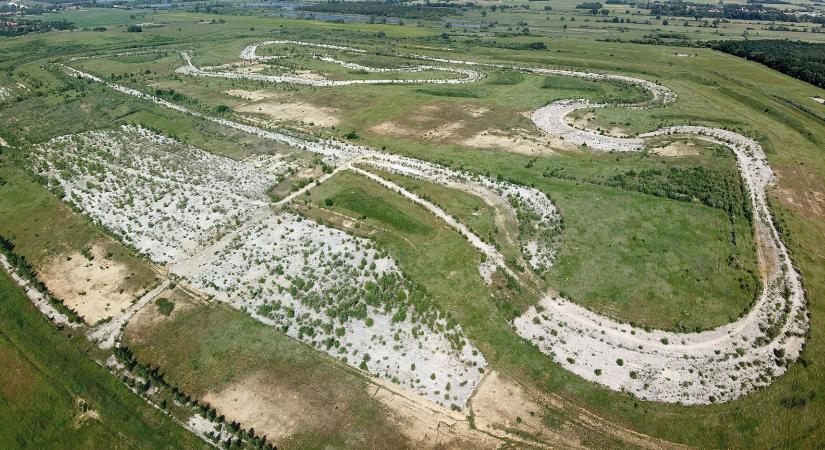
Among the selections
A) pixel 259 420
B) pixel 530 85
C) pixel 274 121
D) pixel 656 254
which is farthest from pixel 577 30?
pixel 259 420

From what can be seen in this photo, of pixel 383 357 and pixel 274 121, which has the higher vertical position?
pixel 274 121

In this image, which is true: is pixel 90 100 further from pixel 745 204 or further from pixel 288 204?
pixel 745 204

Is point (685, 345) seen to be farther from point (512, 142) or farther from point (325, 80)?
point (325, 80)

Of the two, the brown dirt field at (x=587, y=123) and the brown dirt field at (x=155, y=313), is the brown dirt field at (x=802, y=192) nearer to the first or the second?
the brown dirt field at (x=587, y=123)

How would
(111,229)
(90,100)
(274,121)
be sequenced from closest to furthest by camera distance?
(111,229) → (274,121) → (90,100)

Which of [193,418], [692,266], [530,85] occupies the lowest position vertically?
[193,418]

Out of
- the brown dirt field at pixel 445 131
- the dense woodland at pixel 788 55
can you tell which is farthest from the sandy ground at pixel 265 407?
the dense woodland at pixel 788 55
